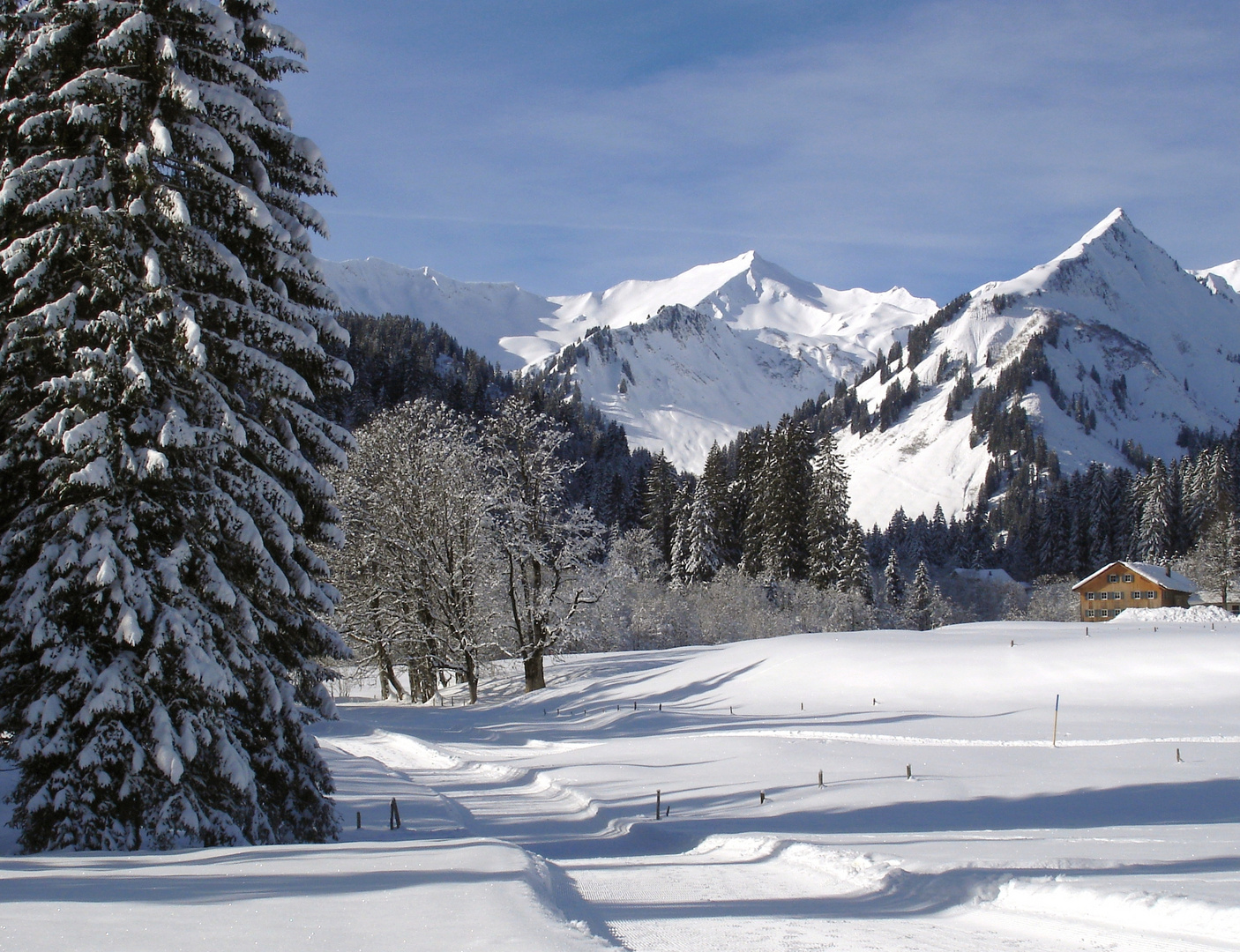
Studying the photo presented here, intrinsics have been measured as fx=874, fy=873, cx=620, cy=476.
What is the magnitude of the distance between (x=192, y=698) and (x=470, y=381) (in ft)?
470

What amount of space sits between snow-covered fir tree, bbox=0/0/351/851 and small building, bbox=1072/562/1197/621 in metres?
86.4

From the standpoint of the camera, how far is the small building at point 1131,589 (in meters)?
81.7

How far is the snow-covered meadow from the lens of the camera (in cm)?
766

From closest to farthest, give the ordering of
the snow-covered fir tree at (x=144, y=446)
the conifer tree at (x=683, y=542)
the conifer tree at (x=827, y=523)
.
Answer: the snow-covered fir tree at (x=144, y=446) → the conifer tree at (x=827, y=523) → the conifer tree at (x=683, y=542)

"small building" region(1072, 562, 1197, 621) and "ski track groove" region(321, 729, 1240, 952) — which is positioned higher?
"ski track groove" region(321, 729, 1240, 952)

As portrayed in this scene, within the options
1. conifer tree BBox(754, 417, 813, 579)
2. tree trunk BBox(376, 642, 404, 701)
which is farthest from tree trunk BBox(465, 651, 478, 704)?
conifer tree BBox(754, 417, 813, 579)

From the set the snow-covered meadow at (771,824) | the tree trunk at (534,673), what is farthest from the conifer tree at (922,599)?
the tree trunk at (534,673)

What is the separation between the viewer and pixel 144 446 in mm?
11516

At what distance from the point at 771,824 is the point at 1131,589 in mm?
82263

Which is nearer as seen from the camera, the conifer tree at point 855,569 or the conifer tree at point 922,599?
the conifer tree at point 855,569

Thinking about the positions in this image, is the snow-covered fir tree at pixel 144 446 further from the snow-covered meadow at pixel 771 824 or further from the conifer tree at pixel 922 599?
the conifer tree at pixel 922 599

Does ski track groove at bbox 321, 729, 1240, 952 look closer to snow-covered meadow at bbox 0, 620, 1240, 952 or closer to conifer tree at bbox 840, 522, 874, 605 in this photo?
snow-covered meadow at bbox 0, 620, 1240, 952

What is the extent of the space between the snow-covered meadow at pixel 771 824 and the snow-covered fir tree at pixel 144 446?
1.58m

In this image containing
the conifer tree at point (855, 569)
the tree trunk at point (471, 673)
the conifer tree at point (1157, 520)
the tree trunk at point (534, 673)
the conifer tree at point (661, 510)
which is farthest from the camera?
the conifer tree at point (1157, 520)
